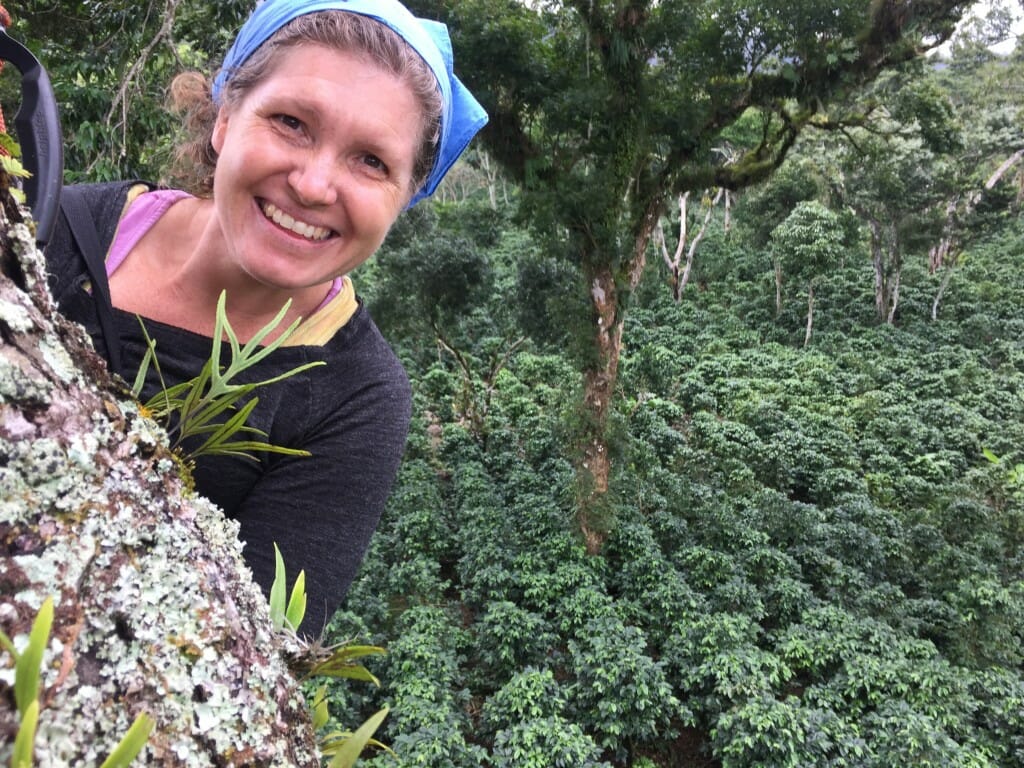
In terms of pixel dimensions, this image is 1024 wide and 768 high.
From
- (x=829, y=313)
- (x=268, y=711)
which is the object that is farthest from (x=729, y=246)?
(x=268, y=711)

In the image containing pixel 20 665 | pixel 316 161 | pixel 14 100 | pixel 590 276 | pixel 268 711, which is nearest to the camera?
pixel 20 665

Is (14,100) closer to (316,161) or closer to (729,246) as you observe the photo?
(316,161)

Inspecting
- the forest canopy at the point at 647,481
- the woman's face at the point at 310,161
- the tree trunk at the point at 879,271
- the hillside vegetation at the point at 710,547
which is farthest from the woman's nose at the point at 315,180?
the tree trunk at the point at 879,271

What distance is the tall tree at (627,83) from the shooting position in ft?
18.7

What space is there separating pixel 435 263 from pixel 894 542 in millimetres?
7095

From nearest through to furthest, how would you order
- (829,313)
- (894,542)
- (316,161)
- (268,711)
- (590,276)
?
1. (268,711)
2. (316,161)
3. (590,276)
4. (894,542)
5. (829,313)

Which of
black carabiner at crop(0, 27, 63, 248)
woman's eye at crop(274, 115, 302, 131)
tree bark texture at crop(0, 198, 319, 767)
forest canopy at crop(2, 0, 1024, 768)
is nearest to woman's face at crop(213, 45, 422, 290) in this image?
woman's eye at crop(274, 115, 302, 131)

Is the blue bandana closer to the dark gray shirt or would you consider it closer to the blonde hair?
the blonde hair

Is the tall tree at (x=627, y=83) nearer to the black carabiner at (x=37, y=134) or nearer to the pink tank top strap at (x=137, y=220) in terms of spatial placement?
the pink tank top strap at (x=137, y=220)

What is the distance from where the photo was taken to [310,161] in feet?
2.69

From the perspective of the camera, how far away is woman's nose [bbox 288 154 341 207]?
0.81 metres

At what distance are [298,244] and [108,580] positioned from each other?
0.58 metres

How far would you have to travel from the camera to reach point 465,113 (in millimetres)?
997

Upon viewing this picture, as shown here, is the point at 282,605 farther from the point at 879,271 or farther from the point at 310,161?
the point at 879,271
